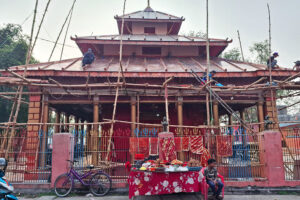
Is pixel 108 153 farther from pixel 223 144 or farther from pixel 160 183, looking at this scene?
pixel 223 144

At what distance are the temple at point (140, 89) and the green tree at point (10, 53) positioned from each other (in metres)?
14.5

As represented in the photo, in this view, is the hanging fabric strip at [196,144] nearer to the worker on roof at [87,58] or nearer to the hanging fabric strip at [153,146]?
the hanging fabric strip at [153,146]

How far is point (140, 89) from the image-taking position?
1180 centimetres

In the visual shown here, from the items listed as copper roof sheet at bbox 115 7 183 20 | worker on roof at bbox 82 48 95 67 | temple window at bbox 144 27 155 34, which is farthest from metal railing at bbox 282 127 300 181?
temple window at bbox 144 27 155 34

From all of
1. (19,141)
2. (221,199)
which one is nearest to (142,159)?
(221,199)

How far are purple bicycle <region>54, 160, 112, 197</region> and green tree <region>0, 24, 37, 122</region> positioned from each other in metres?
21.0

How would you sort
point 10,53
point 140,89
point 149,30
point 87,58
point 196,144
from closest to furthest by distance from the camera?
1. point 196,144
2. point 140,89
3. point 87,58
4. point 149,30
5. point 10,53

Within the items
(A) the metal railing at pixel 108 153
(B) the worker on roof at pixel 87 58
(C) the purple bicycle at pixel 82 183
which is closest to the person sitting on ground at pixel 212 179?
(A) the metal railing at pixel 108 153

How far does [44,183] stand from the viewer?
808 cm

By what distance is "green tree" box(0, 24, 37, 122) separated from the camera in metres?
25.8

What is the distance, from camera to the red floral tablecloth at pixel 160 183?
262 inches

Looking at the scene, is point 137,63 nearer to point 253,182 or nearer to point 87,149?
point 87,149

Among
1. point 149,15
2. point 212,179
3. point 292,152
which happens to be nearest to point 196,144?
point 212,179

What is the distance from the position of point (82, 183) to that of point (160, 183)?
9.30 ft
